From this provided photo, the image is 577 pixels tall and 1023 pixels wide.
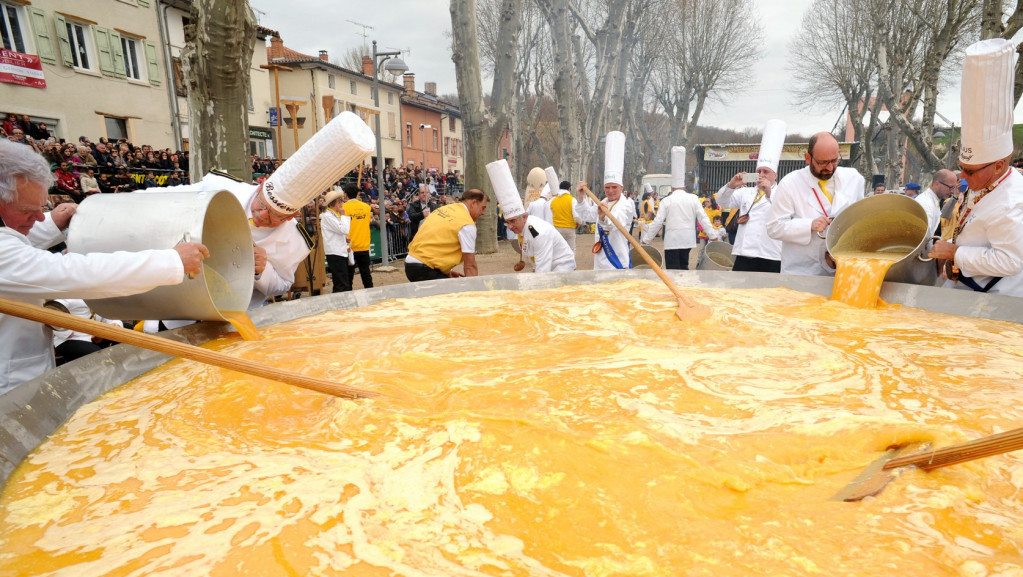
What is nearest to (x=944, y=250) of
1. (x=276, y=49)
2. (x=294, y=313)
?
(x=294, y=313)

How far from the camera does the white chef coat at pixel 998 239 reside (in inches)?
108

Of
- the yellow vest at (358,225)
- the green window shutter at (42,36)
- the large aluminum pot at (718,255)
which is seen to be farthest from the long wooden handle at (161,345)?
the green window shutter at (42,36)

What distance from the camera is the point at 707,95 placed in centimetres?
2702

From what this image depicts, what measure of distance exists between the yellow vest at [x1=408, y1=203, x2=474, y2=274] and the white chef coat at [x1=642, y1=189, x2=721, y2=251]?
9.52 feet

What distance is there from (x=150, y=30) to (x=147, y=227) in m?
20.0

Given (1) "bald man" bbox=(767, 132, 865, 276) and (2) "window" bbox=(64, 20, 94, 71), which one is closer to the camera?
(1) "bald man" bbox=(767, 132, 865, 276)

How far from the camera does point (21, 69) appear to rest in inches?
548

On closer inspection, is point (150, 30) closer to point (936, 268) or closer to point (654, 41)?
point (654, 41)

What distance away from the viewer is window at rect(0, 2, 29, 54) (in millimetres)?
13797

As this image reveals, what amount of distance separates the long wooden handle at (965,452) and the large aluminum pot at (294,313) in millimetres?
2115

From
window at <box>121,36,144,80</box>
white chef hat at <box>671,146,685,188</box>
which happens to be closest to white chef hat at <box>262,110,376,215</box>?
white chef hat at <box>671,146,685,188</box>

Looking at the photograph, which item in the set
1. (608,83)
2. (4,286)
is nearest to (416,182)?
(608,83)

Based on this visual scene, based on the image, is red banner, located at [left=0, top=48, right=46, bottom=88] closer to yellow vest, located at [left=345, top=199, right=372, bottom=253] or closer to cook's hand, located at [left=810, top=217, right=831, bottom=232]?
yellow vest, located at [left=345, top=199, right=372, bottom=253]

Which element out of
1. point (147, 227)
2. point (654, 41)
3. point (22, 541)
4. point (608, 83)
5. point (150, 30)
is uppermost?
point (654, 41)
